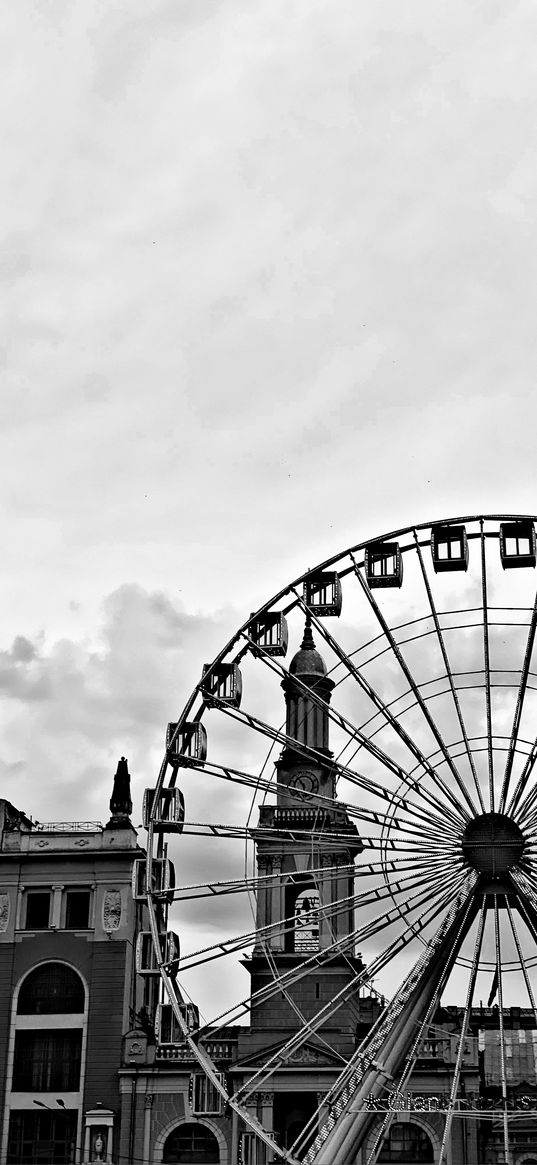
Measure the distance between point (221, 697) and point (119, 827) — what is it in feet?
101

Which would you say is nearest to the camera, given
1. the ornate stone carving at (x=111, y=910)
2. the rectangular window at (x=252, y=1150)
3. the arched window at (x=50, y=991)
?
the rectangular window at (x=252, y=1150)

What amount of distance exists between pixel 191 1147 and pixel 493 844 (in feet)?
119

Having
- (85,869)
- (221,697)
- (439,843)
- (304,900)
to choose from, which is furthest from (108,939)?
(439,843)

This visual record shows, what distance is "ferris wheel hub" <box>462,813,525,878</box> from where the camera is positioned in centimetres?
5188

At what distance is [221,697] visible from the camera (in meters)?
59.8

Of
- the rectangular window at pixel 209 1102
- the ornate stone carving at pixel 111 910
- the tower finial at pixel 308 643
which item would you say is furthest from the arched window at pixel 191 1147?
the tower finial at pixel 308 643

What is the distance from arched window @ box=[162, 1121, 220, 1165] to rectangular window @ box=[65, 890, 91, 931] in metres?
11.9

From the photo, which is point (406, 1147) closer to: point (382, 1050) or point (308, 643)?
point (308, 643)

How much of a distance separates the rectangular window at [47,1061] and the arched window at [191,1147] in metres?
5.94

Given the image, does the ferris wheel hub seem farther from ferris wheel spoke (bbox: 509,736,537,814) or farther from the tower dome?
the tower dome

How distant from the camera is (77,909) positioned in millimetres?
87188

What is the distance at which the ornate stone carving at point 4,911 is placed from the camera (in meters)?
86.8

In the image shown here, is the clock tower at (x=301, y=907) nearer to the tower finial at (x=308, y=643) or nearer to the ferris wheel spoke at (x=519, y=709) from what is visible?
the tower finial at (x=308, y=643)

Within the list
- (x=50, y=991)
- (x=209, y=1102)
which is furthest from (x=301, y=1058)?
(x=50, y=991)
